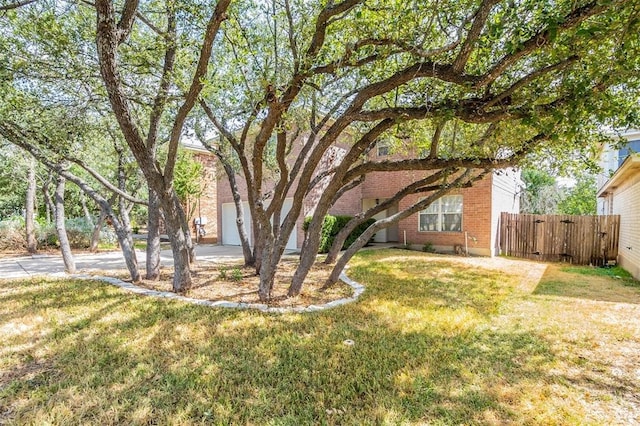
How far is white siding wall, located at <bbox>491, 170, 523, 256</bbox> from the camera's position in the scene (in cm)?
1190

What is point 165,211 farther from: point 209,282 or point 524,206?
point 524,206

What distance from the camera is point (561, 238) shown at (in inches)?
438

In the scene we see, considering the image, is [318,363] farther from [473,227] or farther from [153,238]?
[473,227]

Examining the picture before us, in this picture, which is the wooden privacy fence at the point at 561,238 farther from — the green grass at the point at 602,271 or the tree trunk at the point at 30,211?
the tree trunk at the point at 30,211

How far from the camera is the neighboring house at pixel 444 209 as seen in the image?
11852mm

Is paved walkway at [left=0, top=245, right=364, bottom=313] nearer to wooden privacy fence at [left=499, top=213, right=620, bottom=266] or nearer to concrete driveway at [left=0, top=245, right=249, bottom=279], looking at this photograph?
concrete driveway at [left=0, top=245, right=249, bottom=279]

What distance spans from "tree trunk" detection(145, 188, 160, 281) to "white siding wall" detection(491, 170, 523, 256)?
1029cm

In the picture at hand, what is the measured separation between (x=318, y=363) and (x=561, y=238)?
1154 centimetres

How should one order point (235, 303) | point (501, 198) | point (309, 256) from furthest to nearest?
point (501, 198)
point (309, 256)
point (235, 303)

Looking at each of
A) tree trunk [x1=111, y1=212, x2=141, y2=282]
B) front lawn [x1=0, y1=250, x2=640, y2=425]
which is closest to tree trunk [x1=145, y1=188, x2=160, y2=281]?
tree trunk [x1=111, y1=212, x2=141, y2=282]

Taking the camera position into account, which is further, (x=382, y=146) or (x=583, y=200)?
(x=583, y=200)

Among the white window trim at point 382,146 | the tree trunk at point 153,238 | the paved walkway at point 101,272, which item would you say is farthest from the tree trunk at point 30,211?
the white window trim at point 382,146

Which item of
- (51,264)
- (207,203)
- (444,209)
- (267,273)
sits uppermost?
(207,203)

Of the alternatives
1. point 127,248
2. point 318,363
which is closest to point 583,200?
point 318,363
